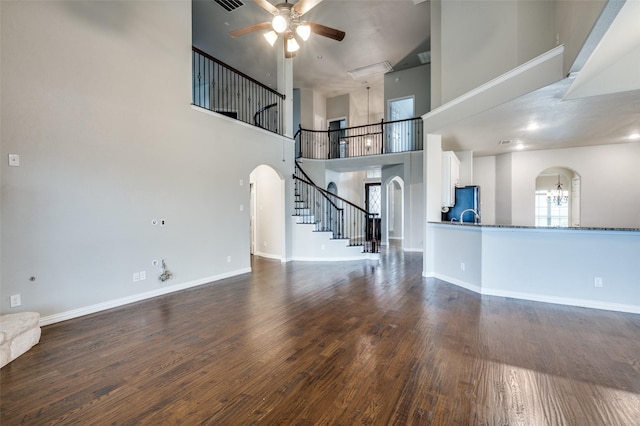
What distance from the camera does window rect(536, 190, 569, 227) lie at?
8633 mm

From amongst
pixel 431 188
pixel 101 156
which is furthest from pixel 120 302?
pixel 431 188

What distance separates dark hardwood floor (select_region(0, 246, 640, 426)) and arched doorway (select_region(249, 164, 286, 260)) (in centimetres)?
329

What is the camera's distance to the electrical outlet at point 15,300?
2881 mm

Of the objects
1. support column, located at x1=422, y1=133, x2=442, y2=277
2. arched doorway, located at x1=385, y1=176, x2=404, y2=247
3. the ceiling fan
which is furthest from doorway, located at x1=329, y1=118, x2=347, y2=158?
the ceiling fan

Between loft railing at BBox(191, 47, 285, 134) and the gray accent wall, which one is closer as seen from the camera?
loft railing at BBox(191, 47, 285, 134)

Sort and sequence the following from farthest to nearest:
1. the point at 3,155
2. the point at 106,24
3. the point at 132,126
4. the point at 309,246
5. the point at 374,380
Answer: the point at 309,246, the point at 132,126, the point at 106,24, the point at 3,155, the point at 374,380

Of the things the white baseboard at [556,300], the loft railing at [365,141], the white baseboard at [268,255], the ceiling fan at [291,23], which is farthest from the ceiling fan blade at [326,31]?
the loft railing at [365,141]

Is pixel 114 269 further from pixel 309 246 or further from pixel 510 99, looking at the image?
pixel 510 99

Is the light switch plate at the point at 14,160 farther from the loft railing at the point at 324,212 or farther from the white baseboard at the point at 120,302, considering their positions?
the loft railing at the point at 324,212

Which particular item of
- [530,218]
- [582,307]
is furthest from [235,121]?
[530,218]

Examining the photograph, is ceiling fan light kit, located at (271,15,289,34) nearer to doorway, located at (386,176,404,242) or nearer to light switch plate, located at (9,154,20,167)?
light switch plate, located at (9,154,20,167)

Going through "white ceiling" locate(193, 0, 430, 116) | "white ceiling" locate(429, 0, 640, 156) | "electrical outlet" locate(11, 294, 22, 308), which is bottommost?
"electrical outlet" locate(11, 294, 22, 308)

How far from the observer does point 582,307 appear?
11.8 ft

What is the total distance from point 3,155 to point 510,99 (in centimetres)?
547
